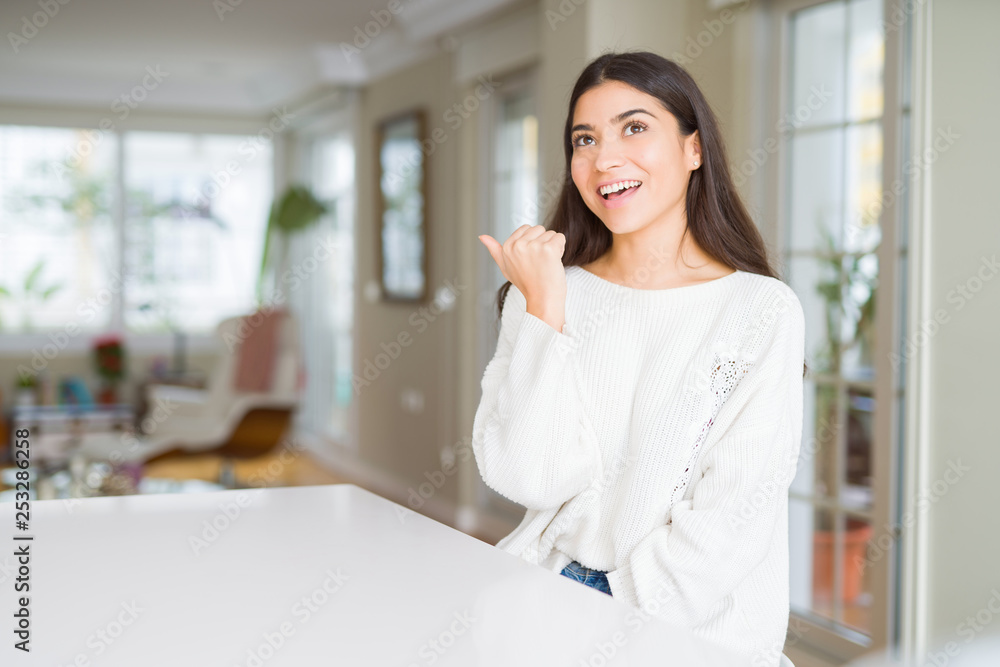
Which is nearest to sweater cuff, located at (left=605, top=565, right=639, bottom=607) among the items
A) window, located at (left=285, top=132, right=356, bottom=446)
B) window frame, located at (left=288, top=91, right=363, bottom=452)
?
window frame, located at (left=288, top=91, right=363, bottom=452)

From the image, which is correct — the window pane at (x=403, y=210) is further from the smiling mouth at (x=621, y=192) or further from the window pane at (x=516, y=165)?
the smiling mouth at (x=621, y=192)

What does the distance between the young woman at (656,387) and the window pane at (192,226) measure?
6323mm

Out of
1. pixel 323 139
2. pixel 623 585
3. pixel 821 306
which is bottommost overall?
pixel 623 585

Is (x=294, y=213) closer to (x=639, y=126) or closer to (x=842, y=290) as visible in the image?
(x=842, y=290)

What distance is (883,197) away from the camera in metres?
2.53

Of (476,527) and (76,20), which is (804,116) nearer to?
(476,527)

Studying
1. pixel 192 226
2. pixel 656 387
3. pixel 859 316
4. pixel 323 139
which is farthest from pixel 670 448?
pixel 192 226

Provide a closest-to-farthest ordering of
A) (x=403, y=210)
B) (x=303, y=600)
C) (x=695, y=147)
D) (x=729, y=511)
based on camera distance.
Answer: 1. (x=303, y=600)
2. (x=729, y=511)
3. (x=695, y=147)
4. (x=403, y=210)

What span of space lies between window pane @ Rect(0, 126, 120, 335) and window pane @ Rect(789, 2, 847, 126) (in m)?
5.61

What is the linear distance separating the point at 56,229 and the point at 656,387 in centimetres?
659

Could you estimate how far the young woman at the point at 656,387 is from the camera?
3.72 ft

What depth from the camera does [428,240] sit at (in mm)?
4984

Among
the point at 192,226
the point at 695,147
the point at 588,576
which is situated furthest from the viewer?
the point at 192,226

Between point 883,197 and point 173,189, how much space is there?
5.87 metres
